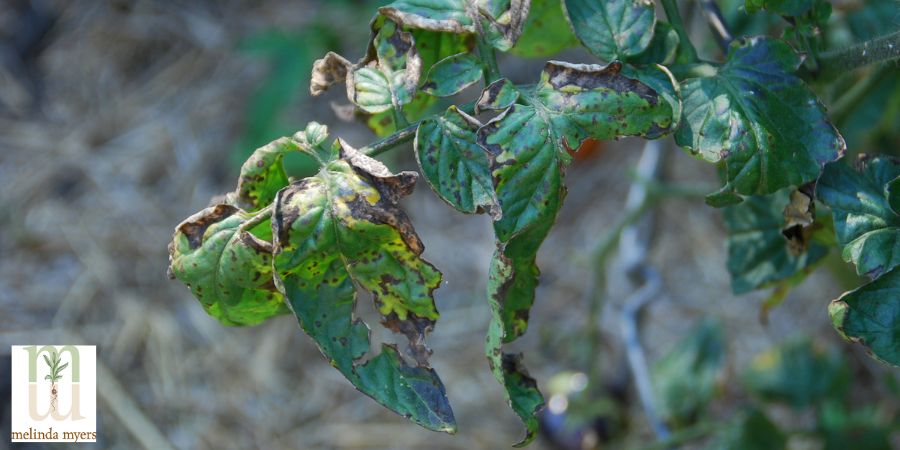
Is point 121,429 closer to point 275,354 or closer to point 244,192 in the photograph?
point 275,354

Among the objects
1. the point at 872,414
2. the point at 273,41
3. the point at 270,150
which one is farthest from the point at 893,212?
the point at 273,41

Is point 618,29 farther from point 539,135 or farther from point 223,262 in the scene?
point 223,262

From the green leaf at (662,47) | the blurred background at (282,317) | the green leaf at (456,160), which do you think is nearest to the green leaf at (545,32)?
the green leaf at (662,47)

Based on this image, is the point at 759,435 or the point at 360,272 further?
the point at 759,435

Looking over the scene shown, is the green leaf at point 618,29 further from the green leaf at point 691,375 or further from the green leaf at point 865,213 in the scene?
the green leaf at point 691,375

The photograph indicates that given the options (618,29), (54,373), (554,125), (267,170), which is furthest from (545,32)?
(54,373)

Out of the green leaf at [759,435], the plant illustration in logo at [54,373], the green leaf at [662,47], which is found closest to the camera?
the green leaf at [662,47]
